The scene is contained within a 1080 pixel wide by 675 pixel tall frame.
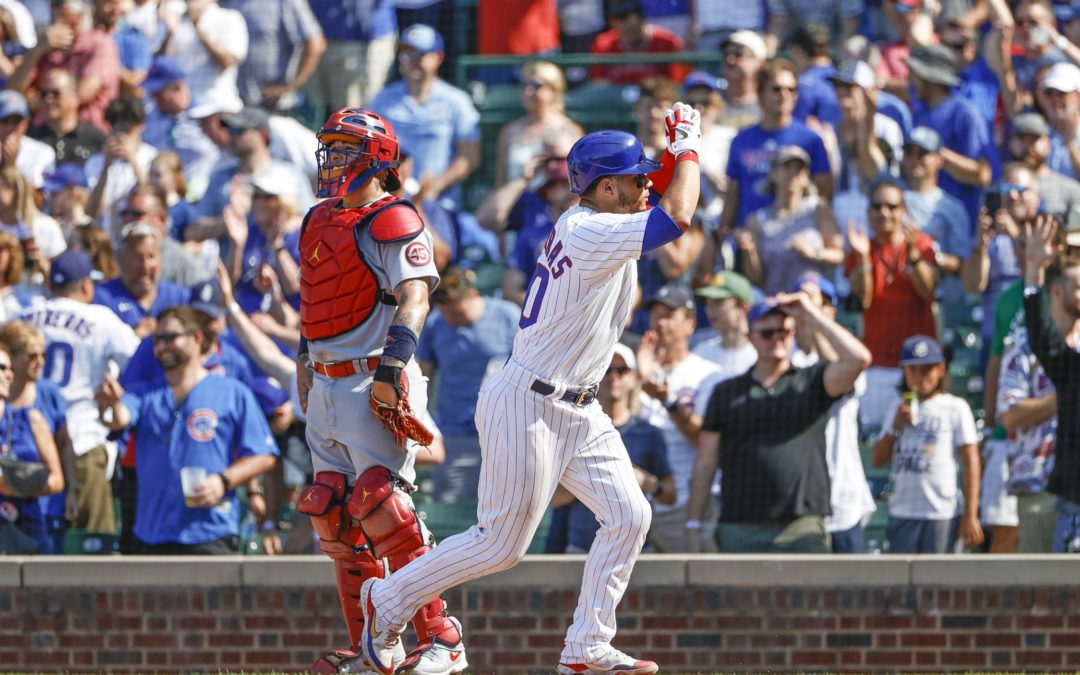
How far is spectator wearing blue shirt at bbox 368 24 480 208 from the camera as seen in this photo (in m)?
11.2

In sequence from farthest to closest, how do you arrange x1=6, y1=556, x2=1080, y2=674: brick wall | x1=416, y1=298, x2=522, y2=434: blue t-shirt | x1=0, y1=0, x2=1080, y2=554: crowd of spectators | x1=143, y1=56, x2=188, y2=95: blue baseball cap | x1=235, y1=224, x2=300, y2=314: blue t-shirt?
x1=143, y1=56, x2=188, y2=95: blue baseball cap, x1=235, y1=224, x2=300, y2=314: blue t-shirt, x1=416, y1=298, x2=522, y2=434: blue t-shirt, x1=0, y1=0, x2=1080, y2=554: crowd of spectators, x1=6, y1=556, x2=1080, y2=674: brick wall

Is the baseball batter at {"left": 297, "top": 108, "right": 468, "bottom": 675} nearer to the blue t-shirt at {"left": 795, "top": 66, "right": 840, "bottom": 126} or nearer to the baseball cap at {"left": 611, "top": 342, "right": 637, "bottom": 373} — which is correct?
the baseball cap at {"left": 611, "top": 342, "right": 637, "bottom": 373}

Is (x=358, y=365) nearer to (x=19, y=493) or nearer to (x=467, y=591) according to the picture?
(x=467, y=591)

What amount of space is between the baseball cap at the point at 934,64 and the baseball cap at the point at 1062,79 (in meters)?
0.64

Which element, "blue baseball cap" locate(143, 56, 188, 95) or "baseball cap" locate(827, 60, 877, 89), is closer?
"baseball cap" locate(827, 60, 877, 89)

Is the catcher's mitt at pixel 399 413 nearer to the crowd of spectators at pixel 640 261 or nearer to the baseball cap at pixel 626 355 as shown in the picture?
the crowd of spectators at pixel 640 261

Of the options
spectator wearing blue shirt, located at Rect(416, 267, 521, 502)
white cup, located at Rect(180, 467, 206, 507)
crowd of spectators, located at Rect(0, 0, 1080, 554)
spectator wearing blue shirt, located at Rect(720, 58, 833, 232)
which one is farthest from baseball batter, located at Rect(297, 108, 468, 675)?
spectator wearing blue shirt, located at Rect(720, 58, 833, 232)

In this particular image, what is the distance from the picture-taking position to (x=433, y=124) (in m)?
11.2

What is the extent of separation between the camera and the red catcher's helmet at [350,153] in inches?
239

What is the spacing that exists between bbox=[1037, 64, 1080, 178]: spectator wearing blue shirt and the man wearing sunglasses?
308cm

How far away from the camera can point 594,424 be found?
230 inches

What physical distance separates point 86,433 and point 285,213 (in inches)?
80.5

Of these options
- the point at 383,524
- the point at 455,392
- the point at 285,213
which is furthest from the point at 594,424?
the point at 285,213

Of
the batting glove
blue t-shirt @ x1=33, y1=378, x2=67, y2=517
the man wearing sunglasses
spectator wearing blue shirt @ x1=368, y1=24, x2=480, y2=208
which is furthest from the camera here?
spectator wearing blue shirt @ x1=368, y1=24, x2=480, y2=208
